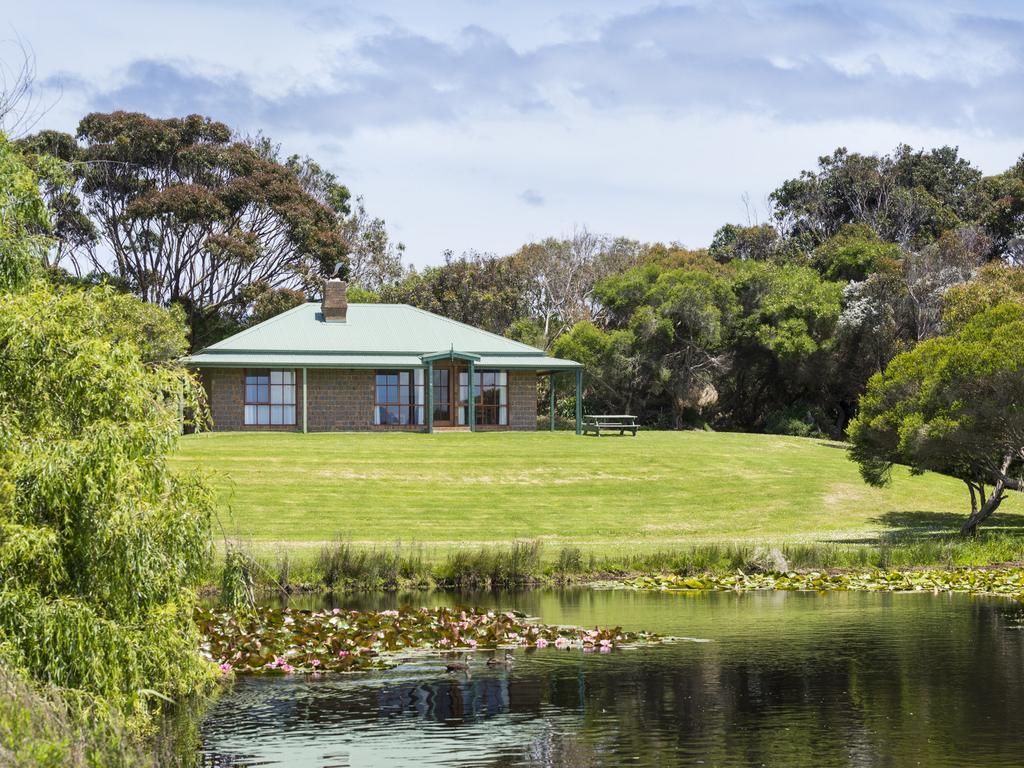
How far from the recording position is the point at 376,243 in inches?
3152

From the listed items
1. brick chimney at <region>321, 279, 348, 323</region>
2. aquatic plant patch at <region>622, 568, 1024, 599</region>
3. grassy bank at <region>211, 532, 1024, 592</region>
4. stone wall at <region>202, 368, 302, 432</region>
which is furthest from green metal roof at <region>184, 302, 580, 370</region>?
aquatic plant patch at <region>622, 568, 1024, 599</region>

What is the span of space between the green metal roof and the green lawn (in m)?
3.79

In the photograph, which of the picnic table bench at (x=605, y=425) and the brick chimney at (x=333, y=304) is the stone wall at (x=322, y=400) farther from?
the picnic table bench at (x=605, y=425)

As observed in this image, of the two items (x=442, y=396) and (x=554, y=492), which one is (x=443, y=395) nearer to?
(x=442, y=396)

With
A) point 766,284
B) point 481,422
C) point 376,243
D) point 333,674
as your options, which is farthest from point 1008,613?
point 376,243

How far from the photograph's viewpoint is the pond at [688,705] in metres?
12.7

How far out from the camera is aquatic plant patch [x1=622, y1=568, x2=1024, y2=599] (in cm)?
2497

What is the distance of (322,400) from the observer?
162 feet

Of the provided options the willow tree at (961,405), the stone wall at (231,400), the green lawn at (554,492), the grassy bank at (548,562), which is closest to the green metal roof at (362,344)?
the stone wall at (231,400)

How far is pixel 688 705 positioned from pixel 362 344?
121 feet

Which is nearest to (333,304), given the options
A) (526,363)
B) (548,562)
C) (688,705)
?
(526,363)

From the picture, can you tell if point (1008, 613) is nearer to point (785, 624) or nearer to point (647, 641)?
point (785, 624)

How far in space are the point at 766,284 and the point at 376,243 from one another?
98.9ft

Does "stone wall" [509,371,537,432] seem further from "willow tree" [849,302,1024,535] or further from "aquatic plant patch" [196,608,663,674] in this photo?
"aquatic plant patch" [196,608,663,674]
